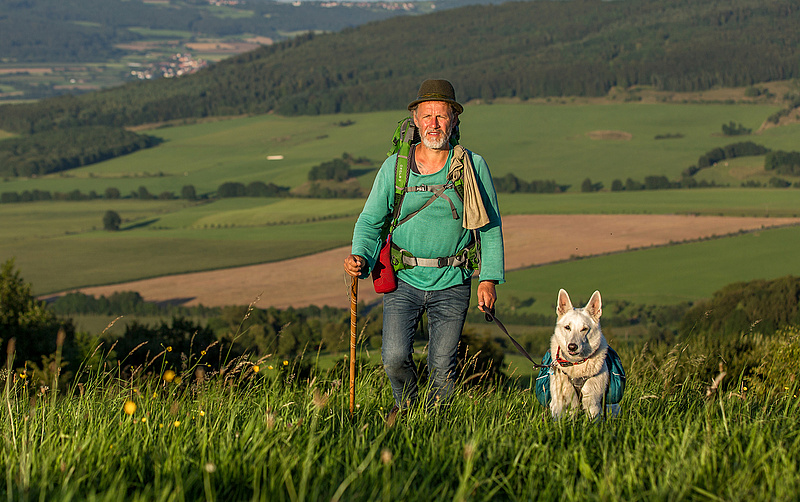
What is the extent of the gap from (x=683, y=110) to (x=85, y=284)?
140 meters

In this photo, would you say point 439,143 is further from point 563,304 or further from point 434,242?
point 563,304

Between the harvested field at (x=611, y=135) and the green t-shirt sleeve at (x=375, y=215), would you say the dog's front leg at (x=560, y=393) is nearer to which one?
the green t-shirt sleeve at (x=375, y=215)

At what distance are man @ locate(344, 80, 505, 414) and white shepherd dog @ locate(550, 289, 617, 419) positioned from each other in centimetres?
60

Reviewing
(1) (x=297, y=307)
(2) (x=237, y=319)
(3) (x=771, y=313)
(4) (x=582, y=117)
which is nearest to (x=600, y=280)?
(3) (x=771, y=313)

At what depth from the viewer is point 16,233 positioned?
4195 inches

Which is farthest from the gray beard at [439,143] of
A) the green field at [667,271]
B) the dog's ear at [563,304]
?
the green field at [667,271]

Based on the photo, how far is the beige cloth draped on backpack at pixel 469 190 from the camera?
215 inches

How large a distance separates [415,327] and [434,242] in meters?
0.64

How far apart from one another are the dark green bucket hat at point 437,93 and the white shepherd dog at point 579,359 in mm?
1536

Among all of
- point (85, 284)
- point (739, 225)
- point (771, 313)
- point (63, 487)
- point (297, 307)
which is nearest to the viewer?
point (63, 487)

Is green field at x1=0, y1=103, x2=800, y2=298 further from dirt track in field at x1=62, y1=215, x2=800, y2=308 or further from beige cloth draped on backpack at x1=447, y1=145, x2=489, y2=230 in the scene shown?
→ beige cloth draped on backpack at x1=447, y1=145, x2=489, y2=230

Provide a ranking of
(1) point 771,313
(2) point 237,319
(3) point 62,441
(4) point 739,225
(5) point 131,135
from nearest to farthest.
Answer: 1. (3) point 62,441
2. (1) point 771,313
3. (2) point 237,319
4. (4) point 739,225
5. (5) point 131,135

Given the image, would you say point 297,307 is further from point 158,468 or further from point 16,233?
point 158,468

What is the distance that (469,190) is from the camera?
18.1 ft
